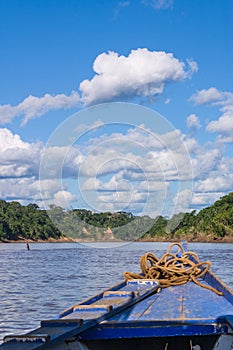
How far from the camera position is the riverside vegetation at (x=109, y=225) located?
77875 millimetres

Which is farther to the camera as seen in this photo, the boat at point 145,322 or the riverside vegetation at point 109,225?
the riverside vegetation at point 109,225

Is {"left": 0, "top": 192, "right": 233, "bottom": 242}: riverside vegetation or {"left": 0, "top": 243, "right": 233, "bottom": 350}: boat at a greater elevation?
{"left": 0, "top": 192, "right": 233, "bottom": 242}: riverside vegetation

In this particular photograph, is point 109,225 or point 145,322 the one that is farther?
point 109,225

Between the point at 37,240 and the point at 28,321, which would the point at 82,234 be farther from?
the point at 28,321

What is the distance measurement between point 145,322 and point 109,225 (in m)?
73.0

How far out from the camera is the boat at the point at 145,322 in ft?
12.2

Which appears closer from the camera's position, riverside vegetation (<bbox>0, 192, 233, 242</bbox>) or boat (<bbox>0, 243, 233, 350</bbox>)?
boat (<bbox>0, 243, 233, 350</bbox>)

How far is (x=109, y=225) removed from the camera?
253 feet

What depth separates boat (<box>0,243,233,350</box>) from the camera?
3.73 meters

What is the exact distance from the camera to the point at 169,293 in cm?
654

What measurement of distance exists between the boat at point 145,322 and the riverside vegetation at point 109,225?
67.8 metres

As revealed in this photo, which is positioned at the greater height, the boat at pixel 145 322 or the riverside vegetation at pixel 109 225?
the riverside vegetation at pixel 109 225

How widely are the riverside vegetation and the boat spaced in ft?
223

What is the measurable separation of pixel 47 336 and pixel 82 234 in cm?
7818
